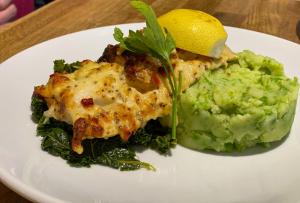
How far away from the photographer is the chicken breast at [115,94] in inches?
69.9

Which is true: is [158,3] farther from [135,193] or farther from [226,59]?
[135,193]

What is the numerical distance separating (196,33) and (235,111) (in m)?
0.38

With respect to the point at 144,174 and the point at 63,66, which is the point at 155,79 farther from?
the point at 63,66

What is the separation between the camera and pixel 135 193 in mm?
1686

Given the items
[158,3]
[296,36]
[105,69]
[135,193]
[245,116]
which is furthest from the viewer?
[158,3]

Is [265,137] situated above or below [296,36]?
above

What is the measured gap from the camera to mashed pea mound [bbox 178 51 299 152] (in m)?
1.88

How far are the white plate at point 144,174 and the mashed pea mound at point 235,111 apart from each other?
70 millimetres

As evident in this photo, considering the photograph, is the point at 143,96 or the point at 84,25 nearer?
the point at 143,96

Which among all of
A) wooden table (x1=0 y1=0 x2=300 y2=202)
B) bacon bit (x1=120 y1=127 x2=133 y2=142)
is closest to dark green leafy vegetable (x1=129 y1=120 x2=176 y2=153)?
bacon bit (x1=120 y1=127 x2=133 y2=142)

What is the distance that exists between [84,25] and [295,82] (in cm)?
176

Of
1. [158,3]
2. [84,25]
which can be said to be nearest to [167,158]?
[84,25]

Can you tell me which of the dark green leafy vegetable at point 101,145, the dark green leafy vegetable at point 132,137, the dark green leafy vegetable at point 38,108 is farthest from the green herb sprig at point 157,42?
the dark green leafy vegetable at point 38,108

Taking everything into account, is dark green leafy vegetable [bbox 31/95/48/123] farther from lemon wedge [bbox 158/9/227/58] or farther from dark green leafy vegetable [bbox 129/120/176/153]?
lemon wedge [bbox 158/9/227/58]
